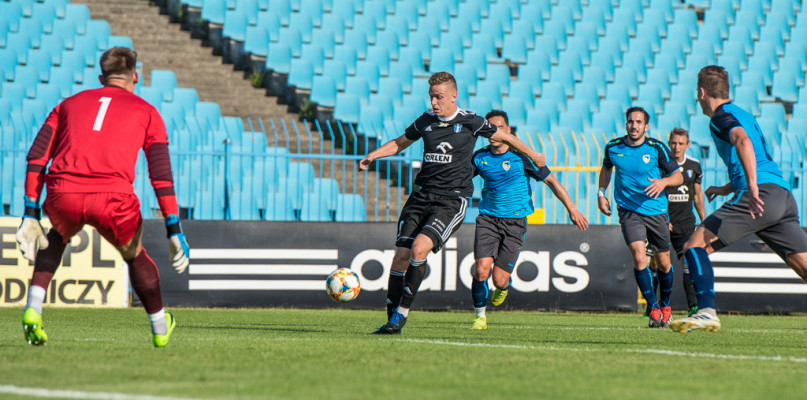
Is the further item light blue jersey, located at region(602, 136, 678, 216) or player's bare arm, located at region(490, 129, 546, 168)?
light blue jersey, located at region(602, 136, 678, 216)

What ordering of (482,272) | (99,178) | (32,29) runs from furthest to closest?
(32,29), (482,272), (99,178)

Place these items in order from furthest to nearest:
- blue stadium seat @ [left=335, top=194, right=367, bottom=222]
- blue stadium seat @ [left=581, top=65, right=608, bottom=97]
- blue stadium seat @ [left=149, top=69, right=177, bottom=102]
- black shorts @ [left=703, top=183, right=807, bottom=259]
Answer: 1. blue stadium seat @ [left=581, top=65, right=608, bottom=97]
2. blue stadium seat @ [left=149, top=69, right=177, bottom=102]
3. blue stadium seat @ [left=335, top=194, right=367, bottom=222]
4. black shorts @ [left=703, top=183, right=807, bottom=259]

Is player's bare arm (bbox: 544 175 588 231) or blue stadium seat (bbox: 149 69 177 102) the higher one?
blue stadium seat (bbox: 149 69 177 102)

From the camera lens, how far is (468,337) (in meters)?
7.70

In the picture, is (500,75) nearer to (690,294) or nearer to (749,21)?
(749,21)

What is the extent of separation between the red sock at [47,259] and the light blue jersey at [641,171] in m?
6.22

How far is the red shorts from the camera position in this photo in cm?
535

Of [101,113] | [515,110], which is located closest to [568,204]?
[101,113]

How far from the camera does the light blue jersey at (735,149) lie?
6.46 m

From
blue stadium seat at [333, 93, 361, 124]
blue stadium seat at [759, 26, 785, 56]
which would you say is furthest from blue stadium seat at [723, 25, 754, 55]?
blue stadium seat at [333, 93, 361, 124]

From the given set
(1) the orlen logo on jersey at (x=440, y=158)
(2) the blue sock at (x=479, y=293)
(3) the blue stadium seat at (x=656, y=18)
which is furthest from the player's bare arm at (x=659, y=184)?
(3) the blue stadium seat at (x=656, y=18)

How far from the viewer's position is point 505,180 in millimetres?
9758

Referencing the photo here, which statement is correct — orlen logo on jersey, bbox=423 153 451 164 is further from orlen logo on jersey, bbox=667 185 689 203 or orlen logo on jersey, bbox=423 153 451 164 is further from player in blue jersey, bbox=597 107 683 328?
orlen logo on jersey, bbox=667 185 689 203

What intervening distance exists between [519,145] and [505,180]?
2.06 meters
